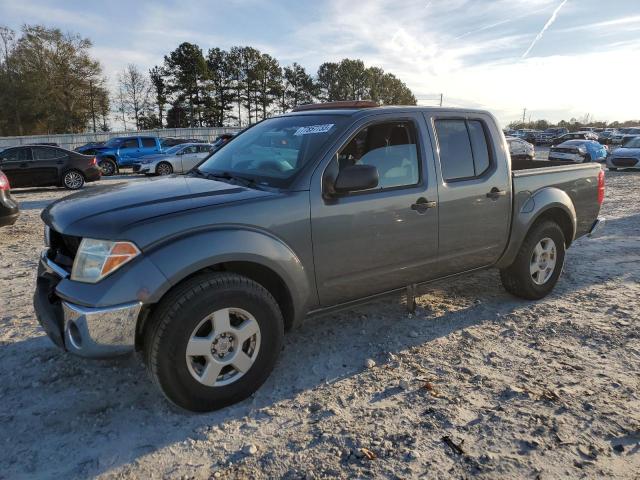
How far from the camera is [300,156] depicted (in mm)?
3285

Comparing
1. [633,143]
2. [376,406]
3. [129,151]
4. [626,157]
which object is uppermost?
[129,151]

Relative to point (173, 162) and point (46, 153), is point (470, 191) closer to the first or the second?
point (46, 153)

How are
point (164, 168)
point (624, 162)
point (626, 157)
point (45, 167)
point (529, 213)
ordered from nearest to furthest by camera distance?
1. point (529, 213)
2. point (45, 167)
3. point (164, 168)
4. point (626, 157)
5. point (624, 162)

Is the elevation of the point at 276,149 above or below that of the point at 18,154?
below

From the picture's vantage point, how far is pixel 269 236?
292 centimetres

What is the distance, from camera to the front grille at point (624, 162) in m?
20.0

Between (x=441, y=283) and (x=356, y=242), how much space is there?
1157 millimetres

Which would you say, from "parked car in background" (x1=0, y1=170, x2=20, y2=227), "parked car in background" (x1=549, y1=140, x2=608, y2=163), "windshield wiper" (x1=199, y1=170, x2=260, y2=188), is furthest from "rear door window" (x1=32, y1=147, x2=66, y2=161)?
"parked car in background" (x1=549, y1=140, x2=608, y2=163)

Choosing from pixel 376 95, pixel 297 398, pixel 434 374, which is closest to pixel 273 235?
pixel 297 398

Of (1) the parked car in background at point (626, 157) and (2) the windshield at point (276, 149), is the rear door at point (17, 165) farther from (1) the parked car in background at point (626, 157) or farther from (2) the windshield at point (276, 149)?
(1) the parked car in background at point (626, 157)

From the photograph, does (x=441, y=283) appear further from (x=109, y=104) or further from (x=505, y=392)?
(x=109, y=104)

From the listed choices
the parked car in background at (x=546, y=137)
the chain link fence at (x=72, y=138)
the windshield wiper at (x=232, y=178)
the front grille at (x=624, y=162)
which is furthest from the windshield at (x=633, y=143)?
the chain link fence at (x=72, y=138)

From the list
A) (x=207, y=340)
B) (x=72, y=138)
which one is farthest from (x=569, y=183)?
(x=72, y=138)

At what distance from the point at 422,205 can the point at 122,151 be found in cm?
2084
